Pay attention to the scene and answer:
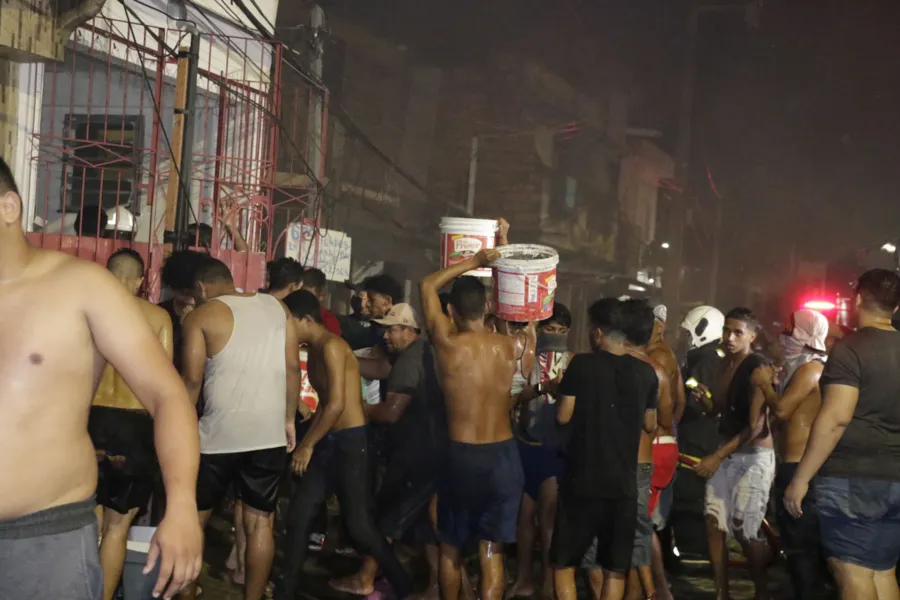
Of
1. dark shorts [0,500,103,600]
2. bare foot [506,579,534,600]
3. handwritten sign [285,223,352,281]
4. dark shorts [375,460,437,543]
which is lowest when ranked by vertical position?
bare foot [506,579,534,600]

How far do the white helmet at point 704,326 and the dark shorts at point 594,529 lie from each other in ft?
11.0

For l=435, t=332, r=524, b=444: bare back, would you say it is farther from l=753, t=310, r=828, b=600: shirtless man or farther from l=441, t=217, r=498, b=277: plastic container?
l=753, t=310, r=828, b=600: shirtless man

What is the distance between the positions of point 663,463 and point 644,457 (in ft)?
1.87

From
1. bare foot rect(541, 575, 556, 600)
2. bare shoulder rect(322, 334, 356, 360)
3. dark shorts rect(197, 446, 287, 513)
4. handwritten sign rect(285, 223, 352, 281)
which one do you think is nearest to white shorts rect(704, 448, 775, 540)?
bare foot rect(541, 575, 556, 600)

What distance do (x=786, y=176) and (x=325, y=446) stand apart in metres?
36.0

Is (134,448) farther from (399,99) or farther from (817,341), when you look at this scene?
(399,99)

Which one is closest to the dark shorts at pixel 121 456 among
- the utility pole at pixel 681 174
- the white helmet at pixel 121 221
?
the white helmet at pixel 121 221

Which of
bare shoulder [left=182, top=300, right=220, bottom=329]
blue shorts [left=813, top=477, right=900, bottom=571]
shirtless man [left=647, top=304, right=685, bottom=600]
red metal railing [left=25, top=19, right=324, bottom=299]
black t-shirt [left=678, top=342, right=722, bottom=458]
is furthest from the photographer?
red metal railing [left=25, top=19, right=324, bottom=299]

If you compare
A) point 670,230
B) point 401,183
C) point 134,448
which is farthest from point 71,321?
point 670,230

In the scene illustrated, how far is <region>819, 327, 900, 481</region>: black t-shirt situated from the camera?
479 centimetres

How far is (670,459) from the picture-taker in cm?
643

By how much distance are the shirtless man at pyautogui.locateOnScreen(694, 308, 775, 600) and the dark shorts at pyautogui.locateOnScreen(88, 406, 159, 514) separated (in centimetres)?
341

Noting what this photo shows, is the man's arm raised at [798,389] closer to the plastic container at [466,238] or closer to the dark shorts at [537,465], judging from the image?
the dark shorts at [537,465]

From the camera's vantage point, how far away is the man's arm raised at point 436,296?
5562mm
